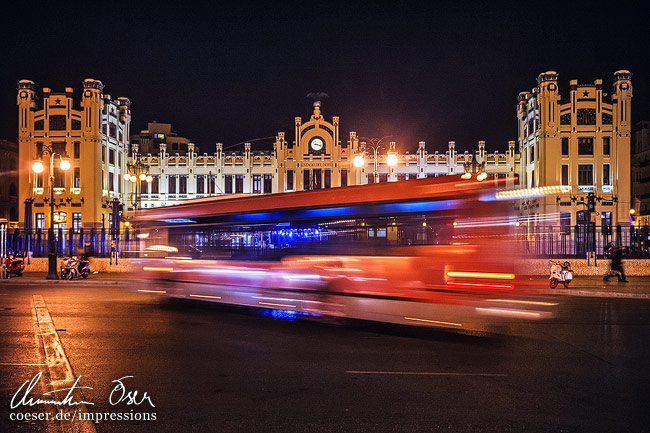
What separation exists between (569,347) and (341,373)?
4.49m

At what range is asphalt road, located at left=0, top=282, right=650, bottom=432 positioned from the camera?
6043 millimetres

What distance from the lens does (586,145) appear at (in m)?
53.0

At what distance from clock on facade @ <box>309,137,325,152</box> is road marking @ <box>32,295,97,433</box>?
46713mm

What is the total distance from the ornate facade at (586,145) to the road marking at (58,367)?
154 ft

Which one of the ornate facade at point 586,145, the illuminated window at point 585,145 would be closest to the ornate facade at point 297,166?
the ornate facade at point 586,145

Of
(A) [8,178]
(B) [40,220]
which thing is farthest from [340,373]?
(A) [8,178]

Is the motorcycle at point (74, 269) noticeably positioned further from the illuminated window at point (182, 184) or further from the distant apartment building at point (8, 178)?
the distant apartment building at point (8, 178)

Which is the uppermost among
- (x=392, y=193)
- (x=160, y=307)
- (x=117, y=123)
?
(x=117, y=123)

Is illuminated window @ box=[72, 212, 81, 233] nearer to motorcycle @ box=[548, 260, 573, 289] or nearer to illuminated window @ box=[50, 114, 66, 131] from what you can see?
illuminated window @ box=[50, 114, 66, 131]

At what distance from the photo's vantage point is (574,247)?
89.9ft

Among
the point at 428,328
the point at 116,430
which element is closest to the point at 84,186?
the point at 428,328

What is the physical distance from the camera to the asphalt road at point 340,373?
238 inches

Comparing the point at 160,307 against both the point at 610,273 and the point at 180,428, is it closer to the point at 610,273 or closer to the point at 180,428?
the point at 180,428

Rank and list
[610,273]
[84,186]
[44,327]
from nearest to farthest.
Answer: [44,327] → [610,273] → [84,186]
